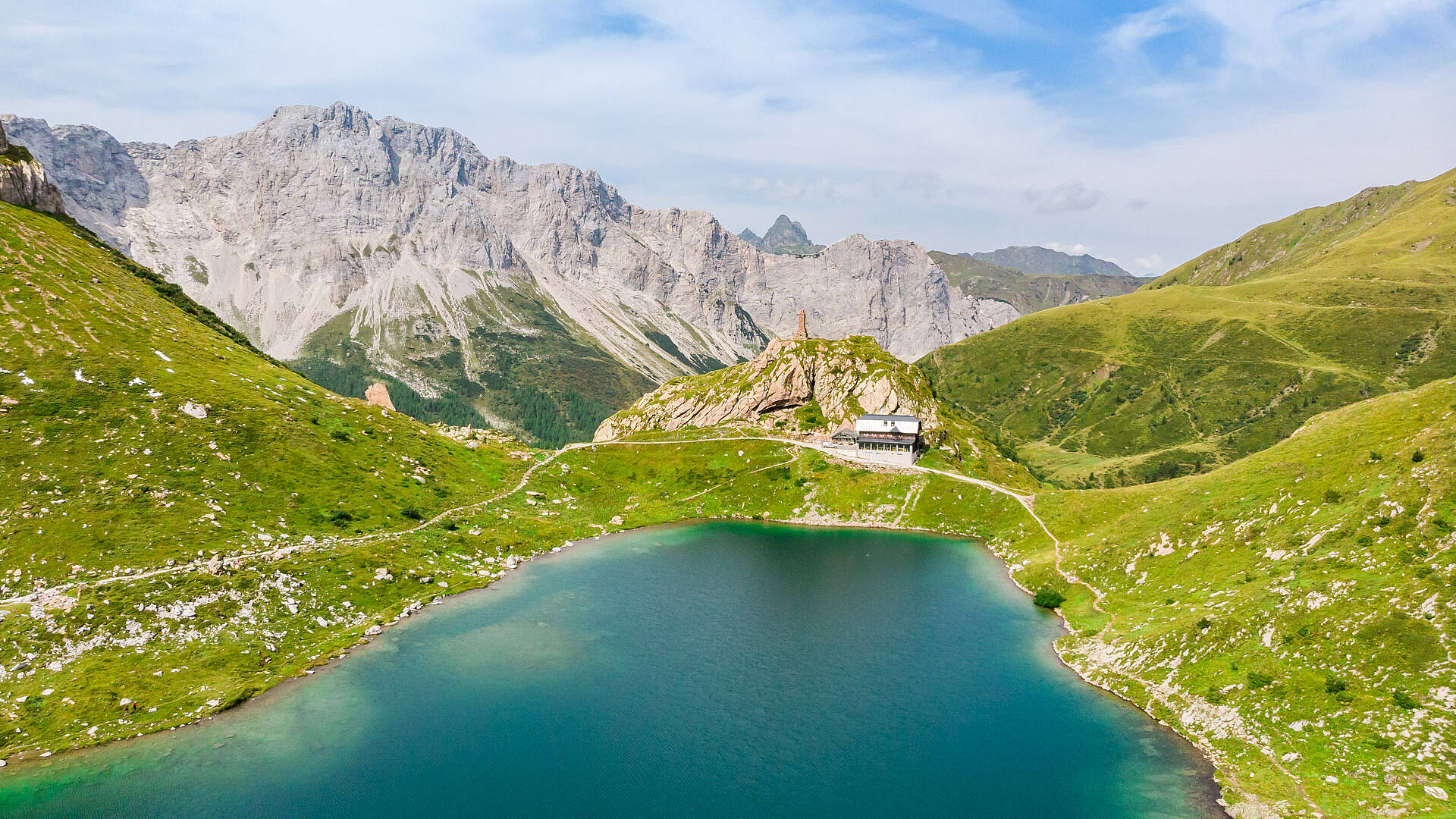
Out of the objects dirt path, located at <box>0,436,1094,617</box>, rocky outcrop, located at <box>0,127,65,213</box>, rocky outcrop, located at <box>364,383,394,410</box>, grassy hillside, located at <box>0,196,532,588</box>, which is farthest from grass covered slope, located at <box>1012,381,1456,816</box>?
rocky outcrop, located at <box>0,127,65,213</box>

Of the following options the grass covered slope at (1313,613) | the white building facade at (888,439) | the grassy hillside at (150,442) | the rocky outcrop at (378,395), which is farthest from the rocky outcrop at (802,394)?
the grass covered slope at (1313,613)

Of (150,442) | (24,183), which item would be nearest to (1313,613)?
(150,442)

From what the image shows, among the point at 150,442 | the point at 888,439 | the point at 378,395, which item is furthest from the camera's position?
the point at 378,395

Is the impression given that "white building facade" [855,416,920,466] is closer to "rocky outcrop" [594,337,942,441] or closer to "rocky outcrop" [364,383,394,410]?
"rocky outcrop" [594,337,942,441]

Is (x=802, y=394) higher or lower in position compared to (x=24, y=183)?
lower

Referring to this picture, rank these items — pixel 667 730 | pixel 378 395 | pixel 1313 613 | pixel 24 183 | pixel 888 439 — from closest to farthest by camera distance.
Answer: pixel 1313 613
pixel 667 730
pixel 24 183
pixel 888 439
pixel 378 395

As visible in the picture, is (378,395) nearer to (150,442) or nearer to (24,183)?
(24,183)
